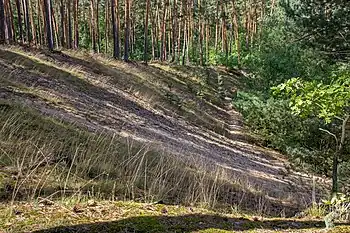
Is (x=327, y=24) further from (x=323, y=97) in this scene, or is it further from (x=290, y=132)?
(x=323, y=97)

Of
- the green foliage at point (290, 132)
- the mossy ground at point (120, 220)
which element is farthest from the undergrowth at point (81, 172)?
the green foliage at point (290, 132)

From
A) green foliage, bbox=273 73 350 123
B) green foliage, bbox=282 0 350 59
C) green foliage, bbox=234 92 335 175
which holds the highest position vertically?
green foliage, bbox=282 0 350 59

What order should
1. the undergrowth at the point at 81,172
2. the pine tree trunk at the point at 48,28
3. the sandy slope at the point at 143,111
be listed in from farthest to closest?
the pine tree trunk at the point at 48,28, the sandy slope at the point at 143,111, the undergrowth at the point at 81,172

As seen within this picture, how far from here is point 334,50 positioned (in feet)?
40.5

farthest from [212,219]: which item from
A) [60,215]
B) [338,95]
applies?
[338,95]

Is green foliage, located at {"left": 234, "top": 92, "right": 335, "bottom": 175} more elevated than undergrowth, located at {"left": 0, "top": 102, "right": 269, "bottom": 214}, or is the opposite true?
undergrowth, located at {"left": 0, "top": 102, "right": 269, "bottom": 214}

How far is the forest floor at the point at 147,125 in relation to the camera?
10.4 ft

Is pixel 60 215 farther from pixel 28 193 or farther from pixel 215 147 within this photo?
pixel 215 147

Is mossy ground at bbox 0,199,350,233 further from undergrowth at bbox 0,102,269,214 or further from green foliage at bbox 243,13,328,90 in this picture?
green foliage at bbox 243,13,328,90

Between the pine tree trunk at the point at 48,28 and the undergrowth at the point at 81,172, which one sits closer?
the undergrowth at the point at 81,172

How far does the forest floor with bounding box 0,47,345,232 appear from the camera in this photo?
3.18 meters

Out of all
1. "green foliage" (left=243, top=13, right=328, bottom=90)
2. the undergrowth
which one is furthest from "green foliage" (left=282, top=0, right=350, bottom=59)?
the undergrowth

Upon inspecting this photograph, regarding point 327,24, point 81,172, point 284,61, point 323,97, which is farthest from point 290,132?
point 81,172

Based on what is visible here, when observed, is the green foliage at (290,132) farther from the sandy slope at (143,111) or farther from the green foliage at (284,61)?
the green foliage at (284,61)
